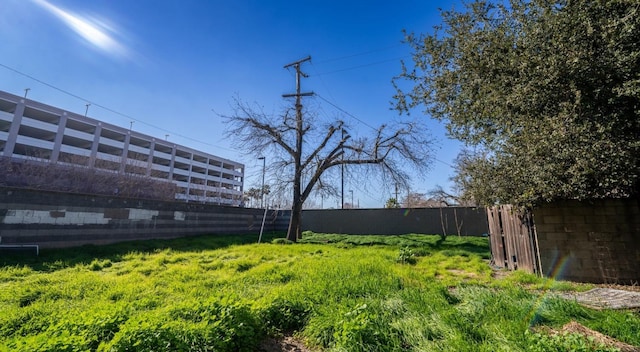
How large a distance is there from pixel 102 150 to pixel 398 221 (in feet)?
129

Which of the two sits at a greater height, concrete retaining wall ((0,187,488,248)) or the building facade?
the building facade

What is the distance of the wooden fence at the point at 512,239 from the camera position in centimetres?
611

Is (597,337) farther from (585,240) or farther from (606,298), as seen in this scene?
(585,240)

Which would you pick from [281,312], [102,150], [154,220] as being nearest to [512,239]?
[281,312]

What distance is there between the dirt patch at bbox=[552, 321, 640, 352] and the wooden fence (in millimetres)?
3959

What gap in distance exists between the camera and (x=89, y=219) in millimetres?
8930

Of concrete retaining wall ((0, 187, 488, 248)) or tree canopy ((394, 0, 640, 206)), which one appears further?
concrete retaining wall ((0, 187, 488, 248))

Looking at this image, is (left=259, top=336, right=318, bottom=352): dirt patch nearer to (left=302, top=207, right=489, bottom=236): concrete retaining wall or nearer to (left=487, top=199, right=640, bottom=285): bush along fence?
(left=487, top=199, right=640, bottom=285): bush along fence

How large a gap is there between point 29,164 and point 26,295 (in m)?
18.6

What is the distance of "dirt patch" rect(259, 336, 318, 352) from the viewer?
9.16 ft

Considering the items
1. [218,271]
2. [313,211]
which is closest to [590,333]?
[218,271]

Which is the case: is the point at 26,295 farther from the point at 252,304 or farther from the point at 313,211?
the point at 313,211

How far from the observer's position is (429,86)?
6.19m

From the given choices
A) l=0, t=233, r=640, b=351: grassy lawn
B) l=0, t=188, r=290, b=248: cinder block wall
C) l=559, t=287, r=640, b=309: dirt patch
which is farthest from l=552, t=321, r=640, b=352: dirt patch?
l=0, t=188, r=290, b=248: cinder block wall
